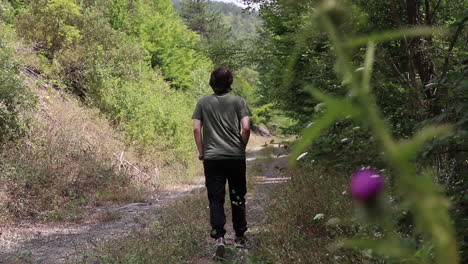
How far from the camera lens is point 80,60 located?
16.1m

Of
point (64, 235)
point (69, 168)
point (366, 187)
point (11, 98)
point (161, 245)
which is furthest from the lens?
point (69, 168)

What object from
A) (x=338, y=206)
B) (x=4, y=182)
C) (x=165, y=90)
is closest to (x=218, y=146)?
(x=338, y=206)

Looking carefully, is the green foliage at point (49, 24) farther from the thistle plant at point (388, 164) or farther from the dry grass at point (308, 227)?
the thistle plant at point (388, 164)

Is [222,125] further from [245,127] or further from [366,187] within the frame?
[366,187]

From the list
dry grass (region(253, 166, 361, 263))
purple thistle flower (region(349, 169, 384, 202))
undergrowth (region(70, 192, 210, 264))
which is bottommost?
undergrowth (region(70, 192, 210, 264))

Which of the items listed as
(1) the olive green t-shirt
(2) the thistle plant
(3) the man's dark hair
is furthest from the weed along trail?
(2) the thistle plant

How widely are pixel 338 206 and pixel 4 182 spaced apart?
6.20 meters

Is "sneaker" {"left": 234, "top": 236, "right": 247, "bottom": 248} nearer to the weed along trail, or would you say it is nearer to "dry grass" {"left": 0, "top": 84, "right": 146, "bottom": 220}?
the weed along trail

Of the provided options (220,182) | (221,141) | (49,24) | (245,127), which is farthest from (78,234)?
(49,24)

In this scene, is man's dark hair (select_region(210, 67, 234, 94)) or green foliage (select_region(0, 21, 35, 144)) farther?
green foliage (select_region(0, 21, 35, 144))

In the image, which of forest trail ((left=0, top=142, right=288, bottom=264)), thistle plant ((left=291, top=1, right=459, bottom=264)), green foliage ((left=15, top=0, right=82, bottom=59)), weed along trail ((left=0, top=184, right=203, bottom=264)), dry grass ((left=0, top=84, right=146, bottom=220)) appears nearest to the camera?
thistle plant ((left=291, top=1, right=459, bottom=264))

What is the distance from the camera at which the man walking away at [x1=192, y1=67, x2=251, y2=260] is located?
4812 millimetres

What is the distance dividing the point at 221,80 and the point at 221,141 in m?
0.72

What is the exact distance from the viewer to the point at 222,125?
487cm
